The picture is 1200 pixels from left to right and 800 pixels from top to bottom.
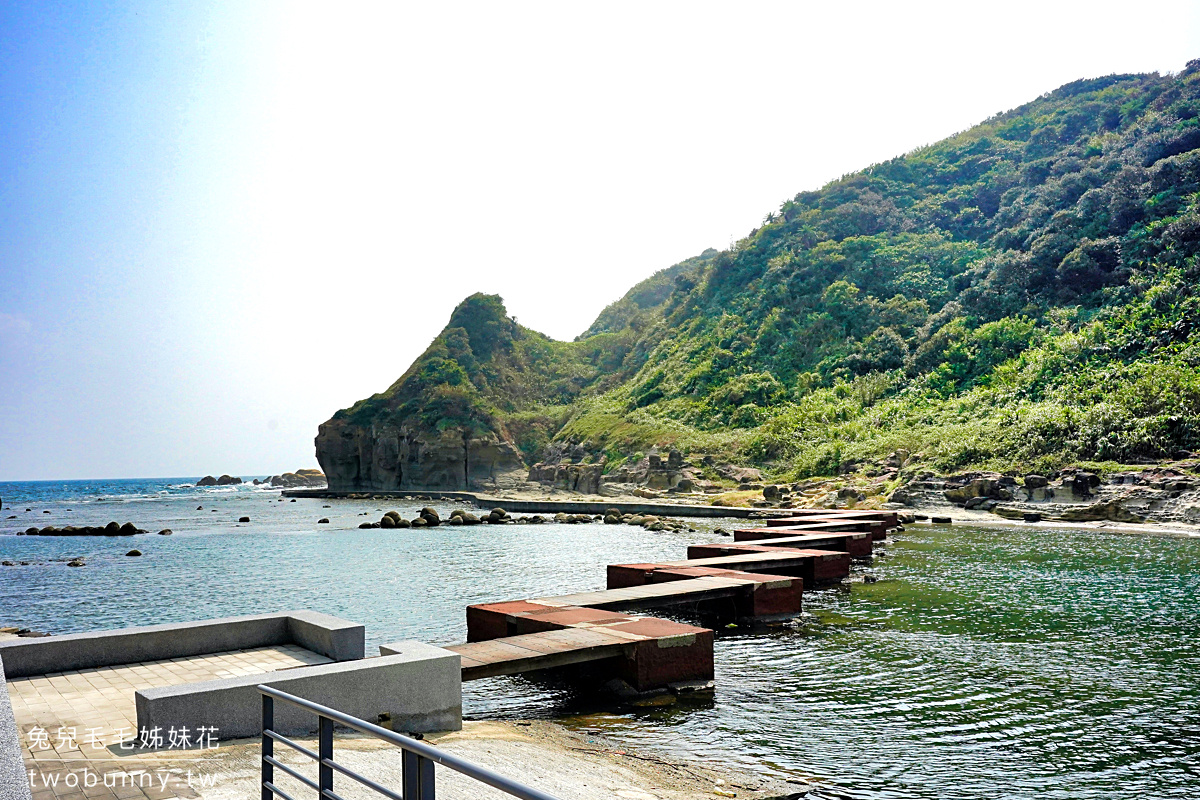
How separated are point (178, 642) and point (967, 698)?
9.41 metres

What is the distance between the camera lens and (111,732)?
6.73 m

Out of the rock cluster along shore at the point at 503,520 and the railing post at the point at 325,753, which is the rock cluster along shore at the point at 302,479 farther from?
the railing post at the point at 325,753

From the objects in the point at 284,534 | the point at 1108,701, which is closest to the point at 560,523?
the point at 284,534

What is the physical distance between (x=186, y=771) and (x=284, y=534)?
4449cm

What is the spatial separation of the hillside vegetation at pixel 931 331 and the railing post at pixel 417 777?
139 feet

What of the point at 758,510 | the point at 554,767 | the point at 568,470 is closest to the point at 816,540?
the point at 554,767

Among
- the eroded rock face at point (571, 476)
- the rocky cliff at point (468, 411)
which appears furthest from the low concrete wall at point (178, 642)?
the rocky cliff at point (468, 411)

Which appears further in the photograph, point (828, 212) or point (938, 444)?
point (828, 212)

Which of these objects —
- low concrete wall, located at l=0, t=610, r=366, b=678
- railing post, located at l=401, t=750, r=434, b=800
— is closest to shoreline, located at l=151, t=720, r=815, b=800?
low concrete wall, located at l=0, t=610, r=366, b=678

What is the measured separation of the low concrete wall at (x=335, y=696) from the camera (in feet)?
21.3

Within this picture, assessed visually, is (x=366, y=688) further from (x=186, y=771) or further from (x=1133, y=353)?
(x=1133, y=353)

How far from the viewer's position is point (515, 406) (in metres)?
111

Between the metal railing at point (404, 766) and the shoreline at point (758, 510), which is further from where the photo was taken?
the shoreline at point (758, 510)

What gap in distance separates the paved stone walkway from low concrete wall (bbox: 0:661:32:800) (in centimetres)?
99
